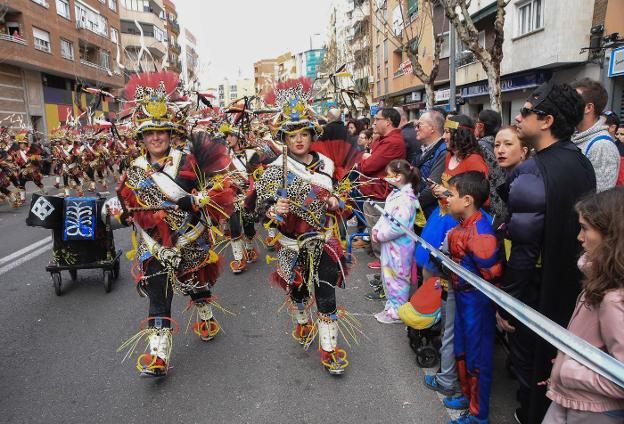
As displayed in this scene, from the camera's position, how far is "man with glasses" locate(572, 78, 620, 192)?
2922 mm

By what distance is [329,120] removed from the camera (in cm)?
399

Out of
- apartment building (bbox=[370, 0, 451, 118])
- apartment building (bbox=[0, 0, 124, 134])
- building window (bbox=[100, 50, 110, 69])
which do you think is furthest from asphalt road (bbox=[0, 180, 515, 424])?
building window (bbox=[100, 50, 110, 69])

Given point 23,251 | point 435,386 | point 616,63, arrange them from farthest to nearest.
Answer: point 616,63 → point 23,251 → point 435,386

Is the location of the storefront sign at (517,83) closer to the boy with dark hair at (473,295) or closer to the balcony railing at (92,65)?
the boy with dark hair at (473,295)

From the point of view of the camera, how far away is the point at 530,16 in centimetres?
1437

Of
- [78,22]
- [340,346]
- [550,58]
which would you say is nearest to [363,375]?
[340,346]

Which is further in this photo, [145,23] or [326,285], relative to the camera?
[145,23]

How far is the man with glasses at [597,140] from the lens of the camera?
2922 mm

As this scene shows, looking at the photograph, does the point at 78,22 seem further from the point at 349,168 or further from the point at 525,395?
the point at 525,395

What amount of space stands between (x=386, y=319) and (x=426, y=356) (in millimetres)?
942

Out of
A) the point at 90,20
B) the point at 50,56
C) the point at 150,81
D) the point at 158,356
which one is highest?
the point at 90,20

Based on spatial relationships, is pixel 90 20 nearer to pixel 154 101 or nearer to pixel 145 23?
pixel 145 23

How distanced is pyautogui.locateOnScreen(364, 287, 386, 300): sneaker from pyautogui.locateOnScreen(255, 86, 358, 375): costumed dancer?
1.48 meters

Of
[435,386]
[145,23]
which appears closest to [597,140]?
[435,386]
